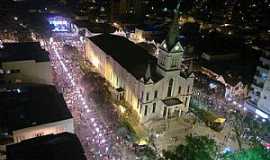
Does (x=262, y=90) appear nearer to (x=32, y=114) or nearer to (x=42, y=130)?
(x=42, y=130)

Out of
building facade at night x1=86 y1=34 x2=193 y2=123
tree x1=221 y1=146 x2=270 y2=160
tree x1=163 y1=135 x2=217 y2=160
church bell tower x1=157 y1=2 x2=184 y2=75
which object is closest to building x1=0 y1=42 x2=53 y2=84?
building facade at night x1=86 y1=34 x2=193 y2=123

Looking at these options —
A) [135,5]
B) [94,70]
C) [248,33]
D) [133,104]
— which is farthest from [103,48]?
[248,33]

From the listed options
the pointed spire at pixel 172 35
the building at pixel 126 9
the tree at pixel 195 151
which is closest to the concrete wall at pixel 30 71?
the pointed spire at pixel 172 35

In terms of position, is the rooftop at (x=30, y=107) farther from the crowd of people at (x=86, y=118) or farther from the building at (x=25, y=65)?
the crowd of people at (x=86, y=118)

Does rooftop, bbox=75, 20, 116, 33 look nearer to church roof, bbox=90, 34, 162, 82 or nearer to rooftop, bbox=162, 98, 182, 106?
church roof, bbox=90, 34, 162, 82

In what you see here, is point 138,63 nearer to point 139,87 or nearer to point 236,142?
point 139,87

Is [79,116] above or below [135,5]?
below

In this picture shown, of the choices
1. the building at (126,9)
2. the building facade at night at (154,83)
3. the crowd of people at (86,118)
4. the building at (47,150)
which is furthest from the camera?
the building at (126,9)
